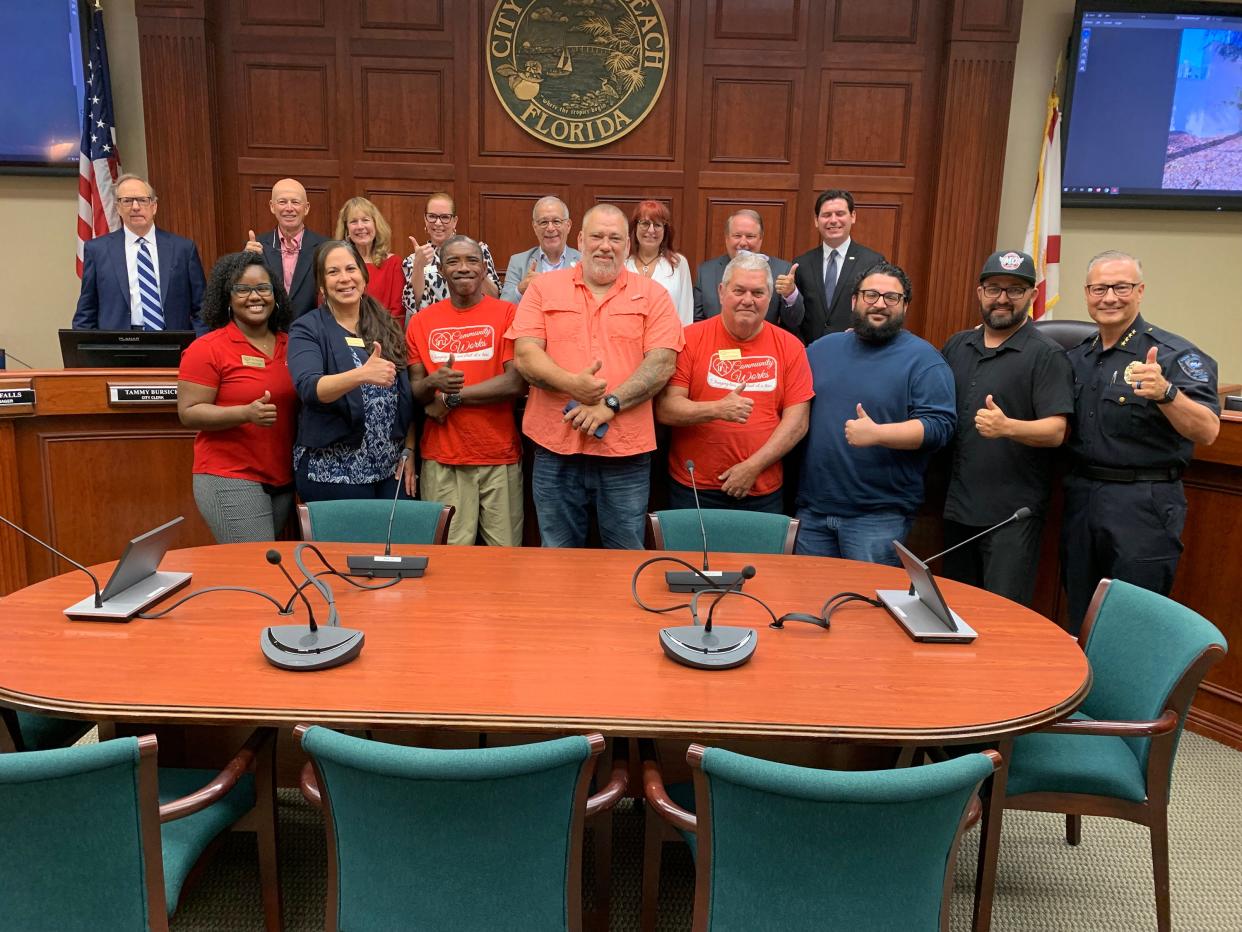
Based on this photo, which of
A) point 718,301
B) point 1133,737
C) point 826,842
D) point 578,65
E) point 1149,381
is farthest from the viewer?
point 578,65

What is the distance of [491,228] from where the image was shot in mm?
5758

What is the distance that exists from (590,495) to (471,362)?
655mm

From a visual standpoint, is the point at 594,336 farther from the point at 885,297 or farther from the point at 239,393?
the point at 239,393

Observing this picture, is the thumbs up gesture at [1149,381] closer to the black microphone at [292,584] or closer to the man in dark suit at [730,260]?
the man in dark suit at [730,260]

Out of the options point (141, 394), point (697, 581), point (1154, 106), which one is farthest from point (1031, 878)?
point (1154, 106)

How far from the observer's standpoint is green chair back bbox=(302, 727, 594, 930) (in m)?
1.29

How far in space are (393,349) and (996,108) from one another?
14.2 ft

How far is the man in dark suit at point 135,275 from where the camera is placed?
4.38m

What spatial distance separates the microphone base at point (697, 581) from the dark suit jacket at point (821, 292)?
233cm

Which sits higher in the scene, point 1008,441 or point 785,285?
point 785,285

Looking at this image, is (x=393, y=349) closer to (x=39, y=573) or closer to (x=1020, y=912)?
(x=39, y=573)

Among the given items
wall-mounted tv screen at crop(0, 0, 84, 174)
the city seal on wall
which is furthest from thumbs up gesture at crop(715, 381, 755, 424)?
wall-mounted tv screen at crop(0, 0, 84, 174)

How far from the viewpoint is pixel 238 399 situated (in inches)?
116

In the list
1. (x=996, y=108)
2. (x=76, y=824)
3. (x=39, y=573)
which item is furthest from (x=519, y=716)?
(x=996, y=108)
